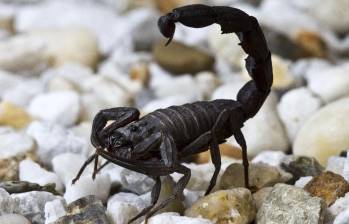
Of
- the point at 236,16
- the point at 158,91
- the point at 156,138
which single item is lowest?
the point at 158,91

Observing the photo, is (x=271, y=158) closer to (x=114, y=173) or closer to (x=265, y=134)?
(x=265, y=134)

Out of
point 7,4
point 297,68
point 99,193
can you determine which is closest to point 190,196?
point 99,193

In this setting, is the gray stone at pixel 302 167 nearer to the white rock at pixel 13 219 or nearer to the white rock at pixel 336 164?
the white rock at pixel 336 164

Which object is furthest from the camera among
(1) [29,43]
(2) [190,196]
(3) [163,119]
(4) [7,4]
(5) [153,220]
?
(4) [7,4]

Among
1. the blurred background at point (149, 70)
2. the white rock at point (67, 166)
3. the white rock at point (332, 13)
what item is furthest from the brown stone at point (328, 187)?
the white rock at point (332, 13)

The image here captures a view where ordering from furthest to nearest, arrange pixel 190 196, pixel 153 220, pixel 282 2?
pixel 282 2
pixel 190 196
pixel 153 220

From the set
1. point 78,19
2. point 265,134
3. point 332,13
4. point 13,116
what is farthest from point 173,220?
point 78,19

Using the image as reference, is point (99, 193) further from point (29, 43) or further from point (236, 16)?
point (29, 43)
